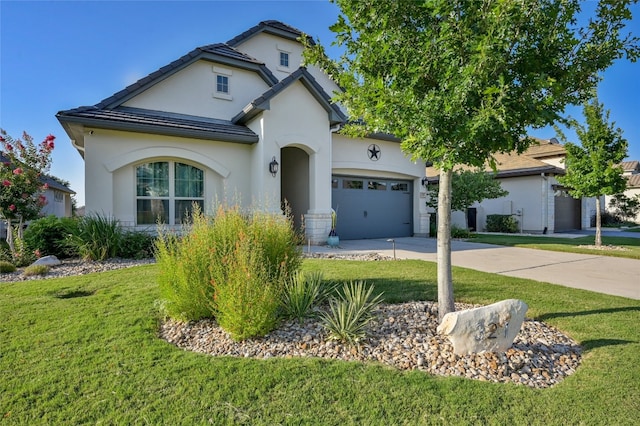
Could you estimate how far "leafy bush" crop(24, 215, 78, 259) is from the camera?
322 inches

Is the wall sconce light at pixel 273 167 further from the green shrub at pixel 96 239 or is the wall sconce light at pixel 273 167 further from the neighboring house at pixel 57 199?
the neighboring house at pixel 57 199

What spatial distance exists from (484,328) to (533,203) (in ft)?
58.9

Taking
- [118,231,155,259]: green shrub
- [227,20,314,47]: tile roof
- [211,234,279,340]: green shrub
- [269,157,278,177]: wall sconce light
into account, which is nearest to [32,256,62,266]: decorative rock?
[118,231,155,259]: green shrub

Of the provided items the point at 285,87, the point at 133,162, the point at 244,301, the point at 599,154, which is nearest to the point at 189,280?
the point at 244,301

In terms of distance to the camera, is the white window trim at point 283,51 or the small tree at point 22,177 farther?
the white window trim at point 283,51

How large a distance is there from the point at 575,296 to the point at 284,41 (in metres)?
14.1

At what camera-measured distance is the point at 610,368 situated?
3031 millimetres

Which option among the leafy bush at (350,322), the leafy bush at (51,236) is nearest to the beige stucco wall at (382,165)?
the leafy bush at (51,236)

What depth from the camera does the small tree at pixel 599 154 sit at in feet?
36.3

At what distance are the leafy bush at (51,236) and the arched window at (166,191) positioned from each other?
1.70 metres

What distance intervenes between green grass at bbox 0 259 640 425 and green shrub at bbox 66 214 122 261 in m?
3.92

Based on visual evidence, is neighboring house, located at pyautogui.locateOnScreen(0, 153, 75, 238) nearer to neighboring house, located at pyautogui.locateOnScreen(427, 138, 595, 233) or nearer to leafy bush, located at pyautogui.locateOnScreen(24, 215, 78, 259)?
leafy bush, located at pyautogui.locateOnScreen(24, 215, 78, 259)

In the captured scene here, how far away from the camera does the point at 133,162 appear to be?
30.5ft

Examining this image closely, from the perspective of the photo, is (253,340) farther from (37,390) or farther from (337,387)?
(37,390)
